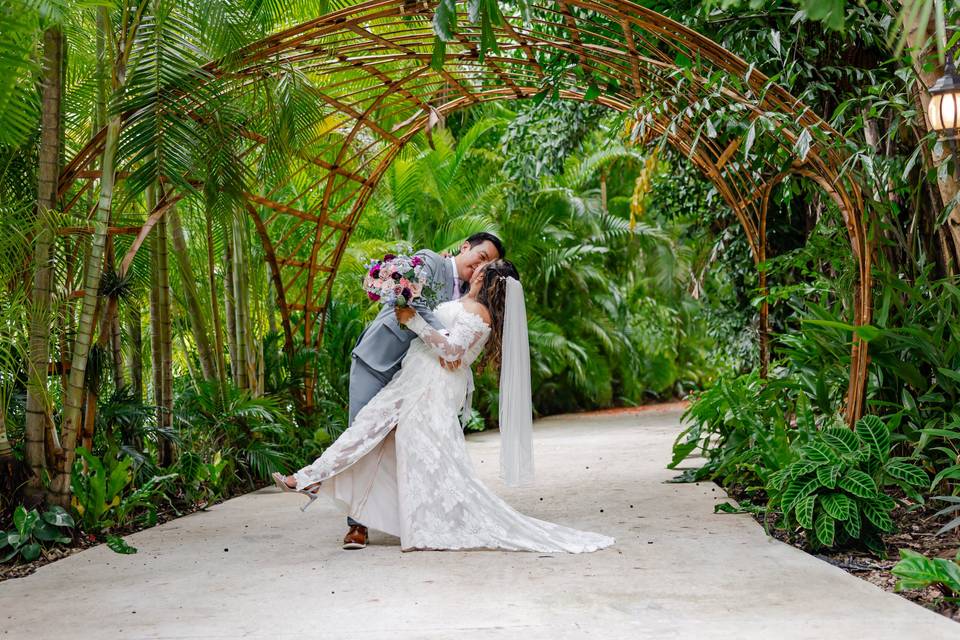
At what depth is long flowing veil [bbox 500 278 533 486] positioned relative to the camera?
5.45 m

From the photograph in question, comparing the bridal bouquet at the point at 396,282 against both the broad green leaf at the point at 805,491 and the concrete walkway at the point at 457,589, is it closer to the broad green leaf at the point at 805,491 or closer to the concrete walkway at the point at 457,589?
the concrete walkway at the point at 457,589

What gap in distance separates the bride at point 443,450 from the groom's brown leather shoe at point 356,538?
0.05 meters

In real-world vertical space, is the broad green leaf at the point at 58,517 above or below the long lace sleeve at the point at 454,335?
below

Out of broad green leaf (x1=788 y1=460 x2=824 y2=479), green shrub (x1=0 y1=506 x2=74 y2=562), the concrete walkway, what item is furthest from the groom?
broad green leaf (x1=788 y1=460 x2=824 y2=479)

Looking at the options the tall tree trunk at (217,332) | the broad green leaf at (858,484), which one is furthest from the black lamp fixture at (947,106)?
the tall tree trunk at (217,332)

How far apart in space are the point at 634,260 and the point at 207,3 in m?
13.7

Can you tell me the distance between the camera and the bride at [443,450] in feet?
16.4

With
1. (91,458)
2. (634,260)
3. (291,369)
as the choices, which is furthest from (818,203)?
(634,260)

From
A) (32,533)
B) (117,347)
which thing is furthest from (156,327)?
(32,533)

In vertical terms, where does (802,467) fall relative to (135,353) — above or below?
below

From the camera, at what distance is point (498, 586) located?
4043 millimetres

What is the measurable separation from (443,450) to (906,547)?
233 cm

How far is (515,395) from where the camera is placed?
549cm

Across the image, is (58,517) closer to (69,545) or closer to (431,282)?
(69,545)
